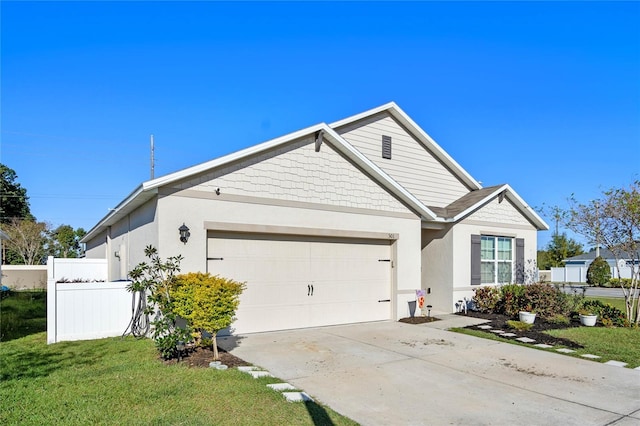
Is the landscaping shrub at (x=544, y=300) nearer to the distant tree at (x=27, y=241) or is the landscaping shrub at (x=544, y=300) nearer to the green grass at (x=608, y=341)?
the green grass at (x=608, y=341)

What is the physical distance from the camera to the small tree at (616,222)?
11.7 m

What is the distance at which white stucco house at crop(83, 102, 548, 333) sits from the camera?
9.54 meters

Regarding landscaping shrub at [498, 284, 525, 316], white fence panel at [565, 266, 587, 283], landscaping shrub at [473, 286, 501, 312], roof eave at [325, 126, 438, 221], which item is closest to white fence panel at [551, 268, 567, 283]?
white fence panel at [565, 266, 587, 283]

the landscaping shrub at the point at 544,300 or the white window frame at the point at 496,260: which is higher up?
the white window frame at the point at 496,260

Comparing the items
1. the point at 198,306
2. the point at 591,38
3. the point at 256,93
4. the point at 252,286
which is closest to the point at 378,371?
the point at 198,306

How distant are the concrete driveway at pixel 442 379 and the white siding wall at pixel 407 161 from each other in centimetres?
684

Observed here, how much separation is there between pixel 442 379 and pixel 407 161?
10251 millimetres

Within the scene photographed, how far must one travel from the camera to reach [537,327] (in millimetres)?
11391

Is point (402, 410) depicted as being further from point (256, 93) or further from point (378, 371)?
point (256, 93)

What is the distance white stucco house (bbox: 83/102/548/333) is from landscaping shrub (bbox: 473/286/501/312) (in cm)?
Result: 35

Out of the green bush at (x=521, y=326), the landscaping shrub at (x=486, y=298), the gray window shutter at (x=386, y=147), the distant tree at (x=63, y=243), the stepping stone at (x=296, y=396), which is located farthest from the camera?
the distant tree at (x=63, y=243)

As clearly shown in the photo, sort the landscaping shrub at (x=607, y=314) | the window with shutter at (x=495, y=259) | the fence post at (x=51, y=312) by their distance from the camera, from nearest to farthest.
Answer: the fence post at (x=51, y=312) < the landscaping shrub at (x=607, y=314) < the window with shutter at (x=495, y=259)

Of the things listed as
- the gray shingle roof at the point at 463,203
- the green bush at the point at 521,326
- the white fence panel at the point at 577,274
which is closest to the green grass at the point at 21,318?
the green bush at the point at 521,326

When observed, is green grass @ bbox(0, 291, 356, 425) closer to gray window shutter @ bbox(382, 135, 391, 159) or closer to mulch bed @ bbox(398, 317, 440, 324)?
mulch bed @ bbox(398, 317, 440, 324)
